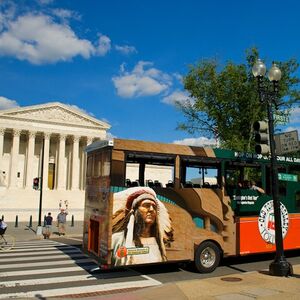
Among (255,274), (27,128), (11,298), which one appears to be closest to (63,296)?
(11,298)

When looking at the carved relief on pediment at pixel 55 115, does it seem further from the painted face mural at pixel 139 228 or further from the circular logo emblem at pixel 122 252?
the circular logo emblem at pixel 122 252

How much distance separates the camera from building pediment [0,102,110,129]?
6856 cm

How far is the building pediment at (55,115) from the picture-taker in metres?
68.6

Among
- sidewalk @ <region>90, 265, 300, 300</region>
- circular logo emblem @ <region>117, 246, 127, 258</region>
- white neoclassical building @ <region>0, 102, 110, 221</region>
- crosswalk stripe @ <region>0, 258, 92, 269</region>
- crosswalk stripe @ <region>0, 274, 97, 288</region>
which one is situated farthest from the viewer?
white neoclassical building @ <region>0, 102, 110, 221</region>

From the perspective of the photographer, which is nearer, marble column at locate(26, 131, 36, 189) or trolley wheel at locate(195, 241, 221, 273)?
trolley wheel at locate(195, 241, 221, 273)

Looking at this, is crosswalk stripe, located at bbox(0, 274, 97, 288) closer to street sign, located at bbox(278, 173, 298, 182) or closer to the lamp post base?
the lamp post base

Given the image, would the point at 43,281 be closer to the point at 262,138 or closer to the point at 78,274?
the point at 78,274

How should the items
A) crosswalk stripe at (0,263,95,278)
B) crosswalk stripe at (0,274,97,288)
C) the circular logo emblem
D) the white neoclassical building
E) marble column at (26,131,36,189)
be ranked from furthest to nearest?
marble column at (26,131,36,189) < the white neoclassical building < crosswalk stripe at (0,263,95,278) < crosswalk stripe at (0,274,97,288) < the circular logo emblem

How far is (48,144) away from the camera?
235 feet

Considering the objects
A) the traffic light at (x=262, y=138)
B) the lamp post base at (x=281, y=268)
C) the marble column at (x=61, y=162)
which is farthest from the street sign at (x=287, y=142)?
the marble column at (x=61, y=162)

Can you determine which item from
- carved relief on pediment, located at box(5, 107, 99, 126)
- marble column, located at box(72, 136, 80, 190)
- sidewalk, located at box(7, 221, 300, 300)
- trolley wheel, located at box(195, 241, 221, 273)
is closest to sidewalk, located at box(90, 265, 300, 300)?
sidewalk, located at box(7, 221, 300, 300)

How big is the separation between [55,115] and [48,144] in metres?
5.40

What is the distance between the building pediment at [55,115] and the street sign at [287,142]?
203 ft

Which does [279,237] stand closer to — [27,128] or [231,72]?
[231,72]
